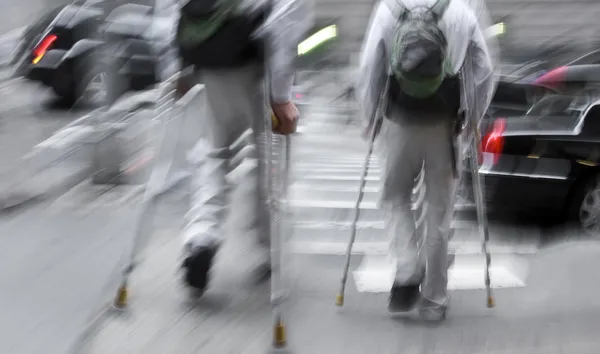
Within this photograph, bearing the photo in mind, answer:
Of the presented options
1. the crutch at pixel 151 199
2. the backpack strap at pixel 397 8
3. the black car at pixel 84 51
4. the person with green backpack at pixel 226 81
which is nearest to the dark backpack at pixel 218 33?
the person with green backpack at pixel 226 81

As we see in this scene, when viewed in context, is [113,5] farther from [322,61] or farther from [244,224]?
[322,61]

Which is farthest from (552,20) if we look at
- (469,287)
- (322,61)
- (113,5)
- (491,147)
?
(469,287)

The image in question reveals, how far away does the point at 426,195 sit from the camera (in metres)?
4.98

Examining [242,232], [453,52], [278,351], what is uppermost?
[453,52]

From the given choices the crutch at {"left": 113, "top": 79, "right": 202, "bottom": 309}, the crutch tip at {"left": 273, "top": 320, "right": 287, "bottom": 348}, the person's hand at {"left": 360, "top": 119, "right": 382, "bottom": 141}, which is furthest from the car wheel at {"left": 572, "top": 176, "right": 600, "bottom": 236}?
the crutch tip at {"left": 273, "top": 320, "right": 287, "bottom": 348}

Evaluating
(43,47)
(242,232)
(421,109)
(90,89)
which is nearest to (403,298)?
(421,109)

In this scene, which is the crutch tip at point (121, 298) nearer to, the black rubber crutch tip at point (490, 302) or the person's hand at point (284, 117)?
the person's hand at point (284, 117)

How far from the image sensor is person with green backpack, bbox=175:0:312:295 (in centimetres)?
494

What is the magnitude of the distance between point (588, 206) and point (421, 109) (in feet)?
9.54

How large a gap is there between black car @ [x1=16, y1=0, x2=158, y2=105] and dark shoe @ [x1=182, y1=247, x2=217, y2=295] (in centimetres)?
704

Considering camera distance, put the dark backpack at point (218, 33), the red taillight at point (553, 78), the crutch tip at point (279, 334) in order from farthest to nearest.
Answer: the red taillight at point (553, 78)
the dark backpack at point (218, 33)
the crutch tip at point (279, 334)

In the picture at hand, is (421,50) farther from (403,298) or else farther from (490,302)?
(490,302)

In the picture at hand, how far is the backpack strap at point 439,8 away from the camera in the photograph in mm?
4656

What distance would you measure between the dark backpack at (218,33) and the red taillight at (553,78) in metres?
4.61
